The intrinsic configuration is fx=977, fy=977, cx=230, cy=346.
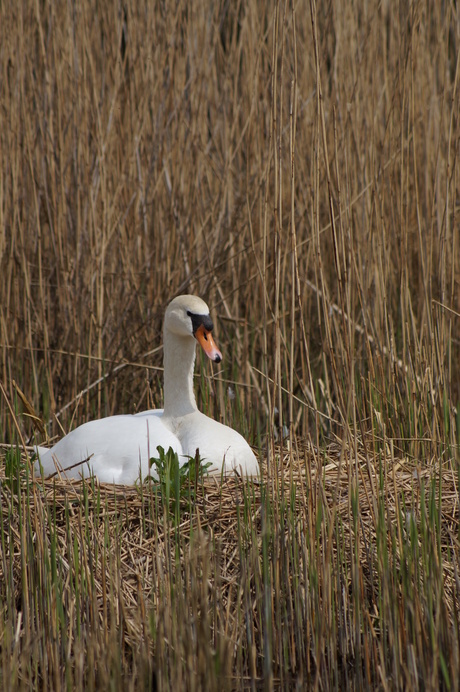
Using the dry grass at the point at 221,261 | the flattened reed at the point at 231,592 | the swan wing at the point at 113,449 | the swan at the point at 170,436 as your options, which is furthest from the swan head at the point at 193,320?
the flattened reed at the point at 231,592

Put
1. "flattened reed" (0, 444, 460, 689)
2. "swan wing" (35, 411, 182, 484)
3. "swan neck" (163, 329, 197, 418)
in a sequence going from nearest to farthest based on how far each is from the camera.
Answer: "flattened reed" (0, 444, 460, 689) < "swan wing" (35, 411, 182, 484) < "swan neck" (163, 329, 197, 418)

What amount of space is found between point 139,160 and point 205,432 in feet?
5.61

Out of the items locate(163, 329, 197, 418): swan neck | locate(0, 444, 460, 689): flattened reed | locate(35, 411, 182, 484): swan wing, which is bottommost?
locate(0, 444, 460, 689): flattened reed

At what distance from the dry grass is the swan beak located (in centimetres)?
20

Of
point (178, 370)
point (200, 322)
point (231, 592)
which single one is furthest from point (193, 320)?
point (231, 592)

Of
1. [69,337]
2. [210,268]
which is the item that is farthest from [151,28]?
[69,337]

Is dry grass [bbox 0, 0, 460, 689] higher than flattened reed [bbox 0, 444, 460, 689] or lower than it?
Result: higher

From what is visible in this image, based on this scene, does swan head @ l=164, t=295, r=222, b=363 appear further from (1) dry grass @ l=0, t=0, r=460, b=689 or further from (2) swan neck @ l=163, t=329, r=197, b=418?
(1) dry grass @ l=0, t=0, r=460, b=689

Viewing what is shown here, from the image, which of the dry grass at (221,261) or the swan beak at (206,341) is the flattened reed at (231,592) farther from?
the swan beak at (206,341)

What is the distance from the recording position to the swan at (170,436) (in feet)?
11.1

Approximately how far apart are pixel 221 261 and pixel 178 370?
48.7 inches

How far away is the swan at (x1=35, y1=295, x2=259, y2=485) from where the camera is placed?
3.40 metres

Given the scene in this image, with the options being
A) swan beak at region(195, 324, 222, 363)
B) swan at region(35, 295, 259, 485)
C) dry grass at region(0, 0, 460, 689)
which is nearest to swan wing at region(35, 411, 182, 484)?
swan at region(35, 295, 259, 485)

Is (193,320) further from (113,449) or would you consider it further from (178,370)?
(113,449)
